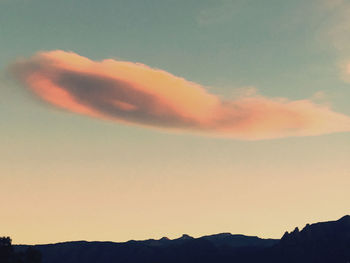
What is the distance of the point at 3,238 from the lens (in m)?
109

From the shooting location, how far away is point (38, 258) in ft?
354

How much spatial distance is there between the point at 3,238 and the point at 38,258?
8775 millimetres

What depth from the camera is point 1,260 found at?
349 ft

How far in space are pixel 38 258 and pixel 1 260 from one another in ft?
24.6

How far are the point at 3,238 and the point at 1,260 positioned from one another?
4.75 m
